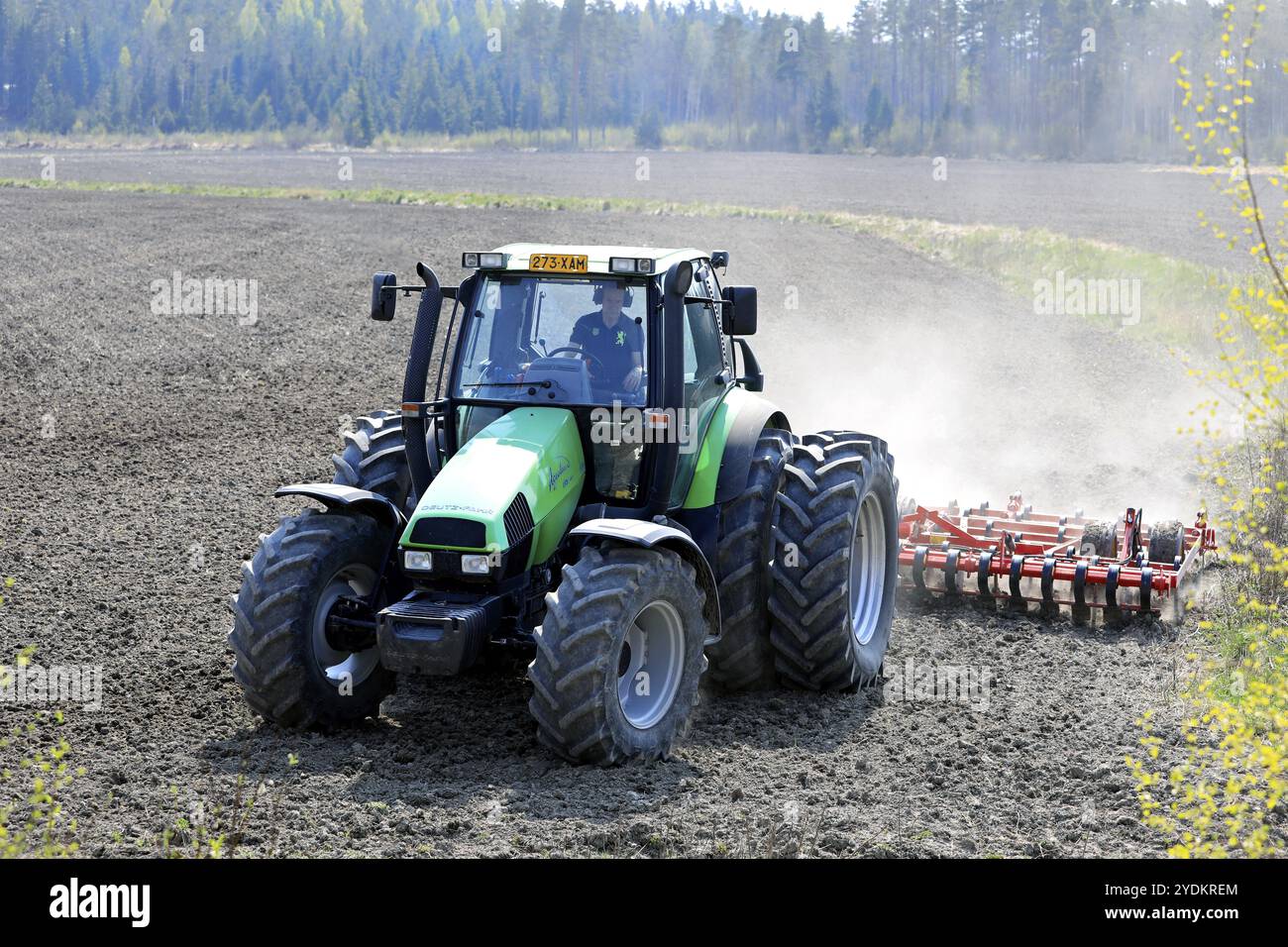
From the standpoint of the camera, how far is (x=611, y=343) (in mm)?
7734

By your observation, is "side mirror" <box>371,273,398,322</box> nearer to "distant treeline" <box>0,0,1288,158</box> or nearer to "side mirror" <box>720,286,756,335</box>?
"side mirror" <box>720,286,756,335</box>

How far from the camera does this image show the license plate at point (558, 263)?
779 cm

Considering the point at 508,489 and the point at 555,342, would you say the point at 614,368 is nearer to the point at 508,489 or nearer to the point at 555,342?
the point at 555,342

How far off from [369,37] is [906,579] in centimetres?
14936

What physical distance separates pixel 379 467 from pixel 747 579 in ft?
7.20

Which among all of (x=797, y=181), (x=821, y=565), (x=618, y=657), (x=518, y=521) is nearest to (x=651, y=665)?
(x=618, y=657)

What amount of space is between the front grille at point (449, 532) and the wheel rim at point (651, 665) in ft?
2.88

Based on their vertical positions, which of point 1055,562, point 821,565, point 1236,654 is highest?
point 821,565

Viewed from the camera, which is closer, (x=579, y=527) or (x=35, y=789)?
(x=35, y=789)

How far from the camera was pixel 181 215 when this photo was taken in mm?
34875

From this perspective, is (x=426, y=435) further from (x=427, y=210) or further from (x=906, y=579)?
(x=427, y=210)

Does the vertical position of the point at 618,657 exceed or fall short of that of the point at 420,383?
it falls short

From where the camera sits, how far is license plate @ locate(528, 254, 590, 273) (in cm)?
779

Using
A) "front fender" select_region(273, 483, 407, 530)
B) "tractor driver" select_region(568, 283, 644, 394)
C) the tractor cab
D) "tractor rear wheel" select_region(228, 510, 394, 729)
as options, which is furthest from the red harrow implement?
"tractor rear wheel" select_region(228, 510, 394, 729)
